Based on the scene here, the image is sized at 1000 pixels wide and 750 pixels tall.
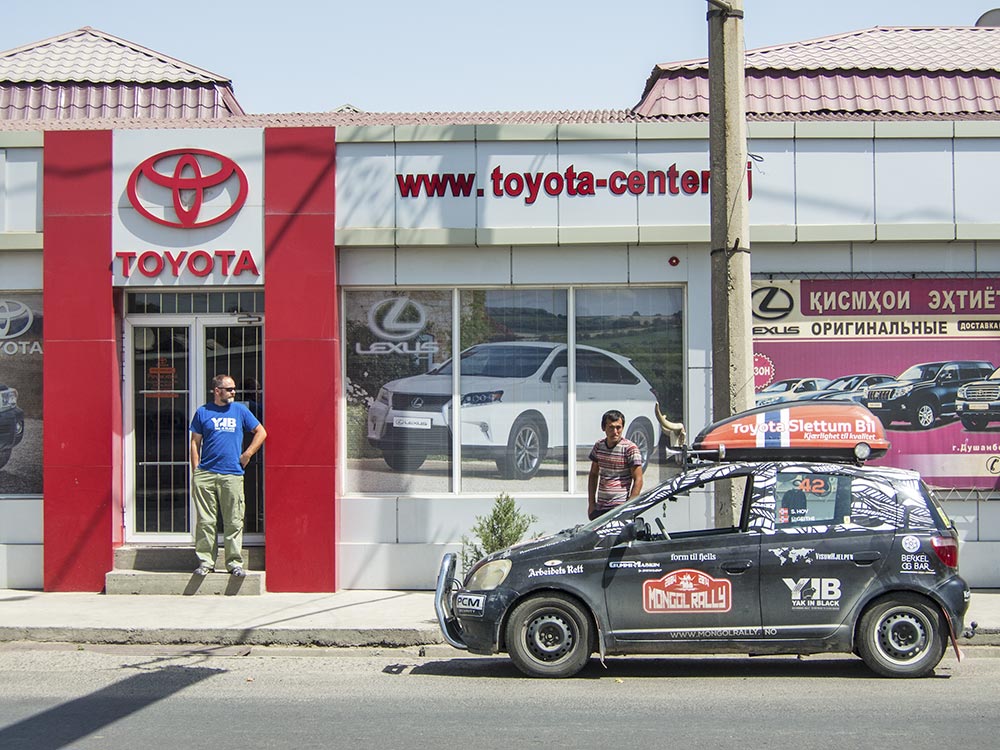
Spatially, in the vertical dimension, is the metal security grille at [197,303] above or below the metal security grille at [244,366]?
above

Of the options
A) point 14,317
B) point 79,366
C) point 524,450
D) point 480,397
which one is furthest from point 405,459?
point 14,317

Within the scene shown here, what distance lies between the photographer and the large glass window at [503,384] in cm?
1182

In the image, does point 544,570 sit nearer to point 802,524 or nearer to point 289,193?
point 802,524

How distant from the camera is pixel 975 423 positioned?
11.5 m

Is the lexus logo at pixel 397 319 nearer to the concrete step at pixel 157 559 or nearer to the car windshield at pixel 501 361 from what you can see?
the car windshield at pixel 501 361

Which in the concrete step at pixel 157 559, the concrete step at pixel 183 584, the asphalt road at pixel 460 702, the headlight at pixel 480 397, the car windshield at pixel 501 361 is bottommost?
the asphalt road at pixel 460 702

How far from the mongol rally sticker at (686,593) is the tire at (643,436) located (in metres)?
4.00

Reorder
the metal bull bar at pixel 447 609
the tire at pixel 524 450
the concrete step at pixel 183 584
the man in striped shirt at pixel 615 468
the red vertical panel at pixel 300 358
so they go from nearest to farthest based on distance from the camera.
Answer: the metal bull bar at pixel 447 609, the man in striped shirt at pixel 615 468, the concrete step at pixel 183 584, the red vertical panel at pixel 300 358, the tire at pixel 524 450

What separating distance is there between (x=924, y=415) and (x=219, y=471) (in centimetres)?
728

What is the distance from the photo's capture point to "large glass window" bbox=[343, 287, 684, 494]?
1182 cm

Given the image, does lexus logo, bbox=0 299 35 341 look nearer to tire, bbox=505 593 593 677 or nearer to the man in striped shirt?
the man in striped shirt

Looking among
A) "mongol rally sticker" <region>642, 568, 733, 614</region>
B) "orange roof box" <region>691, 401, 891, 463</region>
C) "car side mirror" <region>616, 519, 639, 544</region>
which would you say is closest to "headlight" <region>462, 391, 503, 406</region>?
"orange roof box" <region>691, 401, 891, 463</region>

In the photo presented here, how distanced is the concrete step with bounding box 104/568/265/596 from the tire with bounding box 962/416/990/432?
7460mm

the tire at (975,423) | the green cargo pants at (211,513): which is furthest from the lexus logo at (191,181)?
the tire at (975,423)
